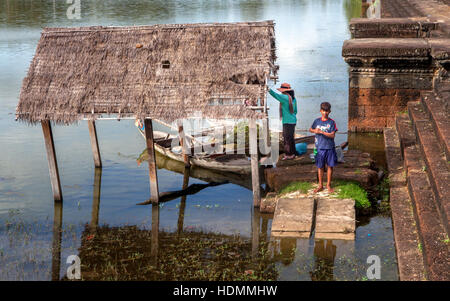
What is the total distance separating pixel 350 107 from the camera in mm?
13391

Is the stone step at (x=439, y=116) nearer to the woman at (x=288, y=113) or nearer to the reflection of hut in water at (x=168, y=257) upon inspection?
the woman at (x=288, y=113)

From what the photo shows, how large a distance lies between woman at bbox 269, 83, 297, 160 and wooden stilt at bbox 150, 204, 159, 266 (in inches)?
103

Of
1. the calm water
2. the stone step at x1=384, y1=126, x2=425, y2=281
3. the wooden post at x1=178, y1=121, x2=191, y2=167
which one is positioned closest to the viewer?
the stone step at x1=384, y1=126, x2=425, y2=281

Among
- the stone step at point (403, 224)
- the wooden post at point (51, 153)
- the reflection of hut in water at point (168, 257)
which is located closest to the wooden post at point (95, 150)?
the wooden post at point (51, 153)

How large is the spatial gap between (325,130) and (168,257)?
3.02 meters

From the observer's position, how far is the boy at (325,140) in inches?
360

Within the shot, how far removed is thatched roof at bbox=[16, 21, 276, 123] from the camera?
9492mm

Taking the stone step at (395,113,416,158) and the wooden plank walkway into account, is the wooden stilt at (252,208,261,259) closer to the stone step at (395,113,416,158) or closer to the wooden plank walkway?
the wooden plank walkway

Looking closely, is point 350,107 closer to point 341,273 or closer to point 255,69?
point 255,69

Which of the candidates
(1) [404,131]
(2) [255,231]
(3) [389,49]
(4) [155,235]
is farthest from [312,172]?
(3) [389,49]

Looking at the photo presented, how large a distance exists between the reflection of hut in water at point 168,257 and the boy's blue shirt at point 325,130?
1894 millimetres

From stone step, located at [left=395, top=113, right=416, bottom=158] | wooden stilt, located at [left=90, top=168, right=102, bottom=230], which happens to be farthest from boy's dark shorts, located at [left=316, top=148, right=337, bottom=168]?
wooden stilt, located at [left=90, top=168, right=102, bottom=230]
